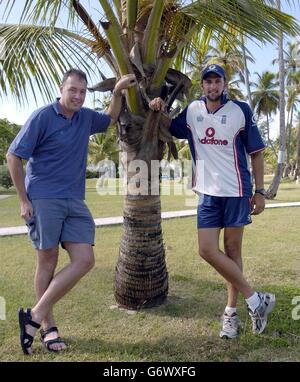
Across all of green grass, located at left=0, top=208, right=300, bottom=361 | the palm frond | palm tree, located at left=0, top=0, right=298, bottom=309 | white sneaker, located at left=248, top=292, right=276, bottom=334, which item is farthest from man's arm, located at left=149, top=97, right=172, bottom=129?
green grass, located at left=0, top=208, right=300, bottom=361

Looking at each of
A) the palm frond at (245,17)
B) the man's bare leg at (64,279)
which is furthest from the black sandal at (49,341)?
the palm frond at (245,17)

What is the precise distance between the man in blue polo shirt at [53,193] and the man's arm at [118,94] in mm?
407

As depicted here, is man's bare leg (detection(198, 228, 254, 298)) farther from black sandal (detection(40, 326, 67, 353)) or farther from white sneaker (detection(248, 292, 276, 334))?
black sandal (detection(40, 326, 67, 353))

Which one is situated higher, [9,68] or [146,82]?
[9,68]

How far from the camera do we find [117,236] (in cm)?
909

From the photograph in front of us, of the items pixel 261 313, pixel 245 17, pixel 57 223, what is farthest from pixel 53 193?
pixel 245 17

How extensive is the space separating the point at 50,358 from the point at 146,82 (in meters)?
2.60

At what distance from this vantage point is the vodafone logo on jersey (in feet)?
11.8

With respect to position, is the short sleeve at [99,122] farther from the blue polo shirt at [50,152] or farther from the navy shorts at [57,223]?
the navy shorts at [57,223]

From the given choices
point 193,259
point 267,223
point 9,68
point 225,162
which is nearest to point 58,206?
point 225,162

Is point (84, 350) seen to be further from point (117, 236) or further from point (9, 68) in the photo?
point (117, 236)

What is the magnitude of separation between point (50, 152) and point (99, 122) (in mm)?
621

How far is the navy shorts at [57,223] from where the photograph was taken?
3.38m
